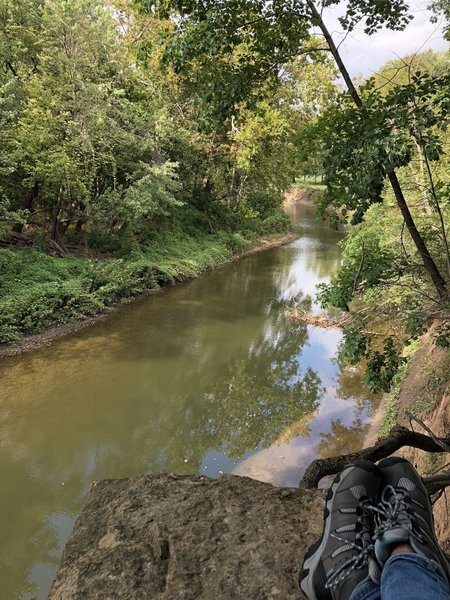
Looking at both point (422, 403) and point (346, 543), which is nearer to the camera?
point (346, 543)

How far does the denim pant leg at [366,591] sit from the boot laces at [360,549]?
0.23ft

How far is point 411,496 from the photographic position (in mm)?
1563

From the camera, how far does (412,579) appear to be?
124 cm

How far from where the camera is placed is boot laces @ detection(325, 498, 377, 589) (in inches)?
54.3

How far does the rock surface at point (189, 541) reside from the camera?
5.57 ft

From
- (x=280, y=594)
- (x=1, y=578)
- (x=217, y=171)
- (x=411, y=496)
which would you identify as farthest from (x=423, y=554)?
(x=217, y=171)

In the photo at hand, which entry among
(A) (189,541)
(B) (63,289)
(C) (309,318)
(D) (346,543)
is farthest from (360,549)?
(C) (309,318)

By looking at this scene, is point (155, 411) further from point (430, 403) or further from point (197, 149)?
point (197, 149)

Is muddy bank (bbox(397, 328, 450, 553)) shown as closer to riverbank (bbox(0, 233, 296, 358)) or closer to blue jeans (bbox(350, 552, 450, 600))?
blue jeans (bbox(350, 552, 450, 600))

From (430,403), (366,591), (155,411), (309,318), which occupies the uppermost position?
(366,591)

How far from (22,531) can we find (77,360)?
4491mm

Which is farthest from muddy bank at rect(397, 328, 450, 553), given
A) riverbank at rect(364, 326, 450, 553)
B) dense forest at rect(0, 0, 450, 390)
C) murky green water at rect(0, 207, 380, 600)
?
murky green water at rect(0, 207, 380, 600)

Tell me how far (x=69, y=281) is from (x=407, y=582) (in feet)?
36.4

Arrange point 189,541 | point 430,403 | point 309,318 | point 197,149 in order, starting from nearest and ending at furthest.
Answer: point 189,541
point 430,403
point 309,318
point 197,149
